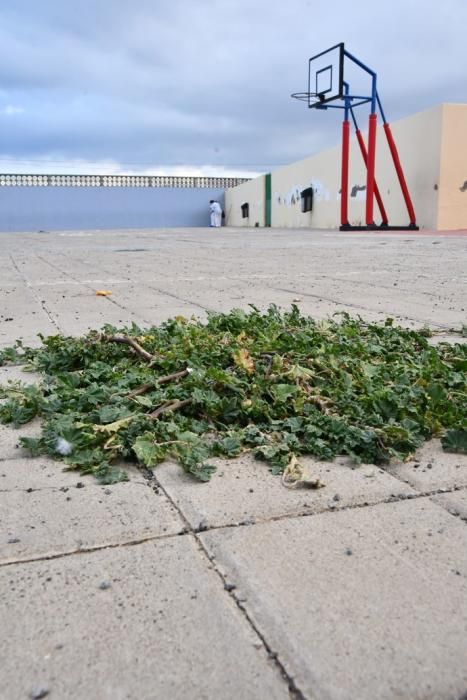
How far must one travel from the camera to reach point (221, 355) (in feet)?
8.85

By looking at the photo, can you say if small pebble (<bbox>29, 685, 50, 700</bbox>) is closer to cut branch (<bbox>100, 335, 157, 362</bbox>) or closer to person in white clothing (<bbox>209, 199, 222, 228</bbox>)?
cut branch (<bbox>100, 335, 157, 362</bbox>)

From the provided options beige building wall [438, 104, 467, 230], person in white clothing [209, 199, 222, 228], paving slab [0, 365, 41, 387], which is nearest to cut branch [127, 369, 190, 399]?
paving slab [0, 365, 41, 387]

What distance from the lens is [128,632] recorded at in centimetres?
115

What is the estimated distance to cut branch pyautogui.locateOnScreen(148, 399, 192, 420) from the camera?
2.10 metres

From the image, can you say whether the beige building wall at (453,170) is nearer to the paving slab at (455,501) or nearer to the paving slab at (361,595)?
the paving slab at (455,501)

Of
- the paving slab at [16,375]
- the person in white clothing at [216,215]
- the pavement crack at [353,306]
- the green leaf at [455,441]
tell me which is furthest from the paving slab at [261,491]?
the person in white clothing at [216,215]

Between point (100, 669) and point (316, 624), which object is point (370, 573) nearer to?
point (316, 624)

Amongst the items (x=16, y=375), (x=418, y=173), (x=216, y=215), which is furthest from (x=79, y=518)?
(x=216, y=215)

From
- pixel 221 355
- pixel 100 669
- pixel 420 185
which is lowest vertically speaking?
pixel 100 669

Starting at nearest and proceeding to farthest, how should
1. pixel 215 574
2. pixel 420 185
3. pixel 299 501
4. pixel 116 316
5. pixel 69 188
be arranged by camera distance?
pixel 215 574 → pixel 299 501 → pixel 116 316 → pixel 420 185 → pixel 69 188

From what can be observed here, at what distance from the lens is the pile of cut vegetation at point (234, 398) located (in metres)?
1.94

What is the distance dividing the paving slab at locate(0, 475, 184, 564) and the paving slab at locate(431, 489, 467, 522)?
0.66 m

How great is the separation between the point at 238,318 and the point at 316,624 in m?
2.28

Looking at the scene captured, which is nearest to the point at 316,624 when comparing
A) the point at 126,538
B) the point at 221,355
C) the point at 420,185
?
the point at 126,538
